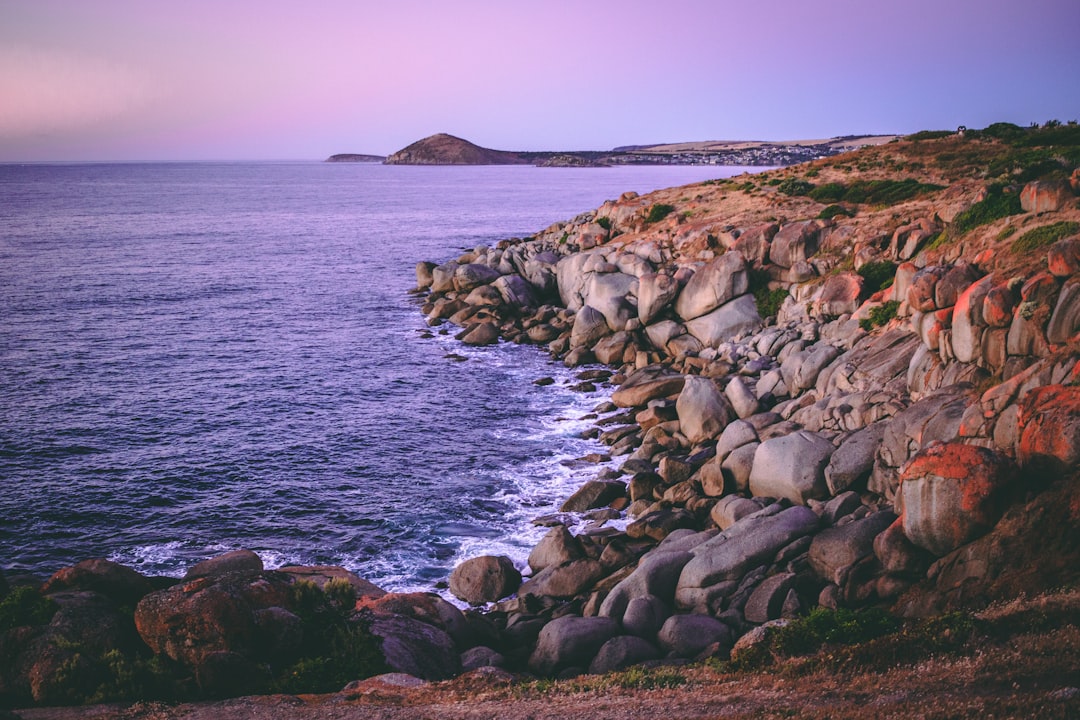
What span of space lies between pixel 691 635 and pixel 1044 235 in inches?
863

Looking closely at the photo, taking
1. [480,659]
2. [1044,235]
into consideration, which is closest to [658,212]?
[1044,235]

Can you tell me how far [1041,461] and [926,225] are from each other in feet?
79.4

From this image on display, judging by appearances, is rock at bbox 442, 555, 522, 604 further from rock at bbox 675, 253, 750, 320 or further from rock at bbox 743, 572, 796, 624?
rock at bbox 675, 253, 750, 320

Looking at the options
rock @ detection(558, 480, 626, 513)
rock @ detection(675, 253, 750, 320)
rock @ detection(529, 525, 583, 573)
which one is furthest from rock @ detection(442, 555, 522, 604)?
rock @ detection(675, 253, 750, 320)

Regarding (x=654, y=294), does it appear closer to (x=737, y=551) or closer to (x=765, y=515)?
(x=765, y=515)

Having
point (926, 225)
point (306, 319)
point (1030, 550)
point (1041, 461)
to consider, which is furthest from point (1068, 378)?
point (306, 319)

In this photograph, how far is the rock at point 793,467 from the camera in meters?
26.1

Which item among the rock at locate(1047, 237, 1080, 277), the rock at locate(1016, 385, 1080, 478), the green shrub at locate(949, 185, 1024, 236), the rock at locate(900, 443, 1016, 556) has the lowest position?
the rock at locate(900, 443, 1016, 556)

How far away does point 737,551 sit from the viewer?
22.4m

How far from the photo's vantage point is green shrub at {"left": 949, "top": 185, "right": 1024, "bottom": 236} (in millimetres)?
34219

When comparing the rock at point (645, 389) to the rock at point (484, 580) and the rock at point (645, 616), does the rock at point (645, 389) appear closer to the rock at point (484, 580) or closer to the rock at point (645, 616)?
the rock at point (484, 580)

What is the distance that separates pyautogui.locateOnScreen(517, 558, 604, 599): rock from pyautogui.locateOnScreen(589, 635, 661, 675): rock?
4993 mm

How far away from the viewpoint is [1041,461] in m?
19.0

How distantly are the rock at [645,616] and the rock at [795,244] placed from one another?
102 feet
